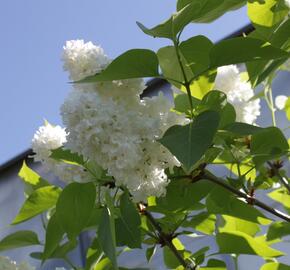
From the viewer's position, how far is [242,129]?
0.60 metres

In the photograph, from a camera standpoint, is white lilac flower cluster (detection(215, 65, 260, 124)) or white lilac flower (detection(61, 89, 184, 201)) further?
white lilac flower cluster (detection(215, 65, 260, 124))

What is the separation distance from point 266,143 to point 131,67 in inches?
8.1

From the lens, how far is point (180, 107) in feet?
2.25

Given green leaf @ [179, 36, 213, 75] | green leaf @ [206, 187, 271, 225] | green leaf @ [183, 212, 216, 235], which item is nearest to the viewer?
green leaf @ [179, 36, 213, 75]

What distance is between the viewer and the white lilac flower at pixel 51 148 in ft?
A: 2.23

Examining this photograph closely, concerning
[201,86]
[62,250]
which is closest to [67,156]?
[201,86]

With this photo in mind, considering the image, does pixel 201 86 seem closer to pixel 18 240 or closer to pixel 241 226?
pixel 241 226

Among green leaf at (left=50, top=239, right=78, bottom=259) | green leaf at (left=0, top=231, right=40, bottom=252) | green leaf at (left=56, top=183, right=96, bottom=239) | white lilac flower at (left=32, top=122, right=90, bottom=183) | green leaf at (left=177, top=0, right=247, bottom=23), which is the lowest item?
A: green leaf at (left=50, top=239, right=78, bottom=259)

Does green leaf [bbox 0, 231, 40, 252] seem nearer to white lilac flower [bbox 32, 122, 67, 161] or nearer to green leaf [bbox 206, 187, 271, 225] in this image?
white lilac flower [bbox 32, 122, 67, 161]

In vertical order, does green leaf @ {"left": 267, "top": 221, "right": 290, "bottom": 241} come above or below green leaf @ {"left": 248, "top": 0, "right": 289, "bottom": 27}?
below

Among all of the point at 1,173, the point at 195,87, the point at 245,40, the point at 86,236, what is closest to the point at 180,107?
the point at 195,87

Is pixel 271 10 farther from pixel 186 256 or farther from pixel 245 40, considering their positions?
pixel 186 256

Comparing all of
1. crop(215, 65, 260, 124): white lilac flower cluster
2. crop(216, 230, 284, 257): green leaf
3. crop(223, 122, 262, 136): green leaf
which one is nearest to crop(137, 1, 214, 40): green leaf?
crop(223, 122, 262, 136): green leaf

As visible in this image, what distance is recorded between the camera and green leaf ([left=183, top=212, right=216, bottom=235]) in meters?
0.86
